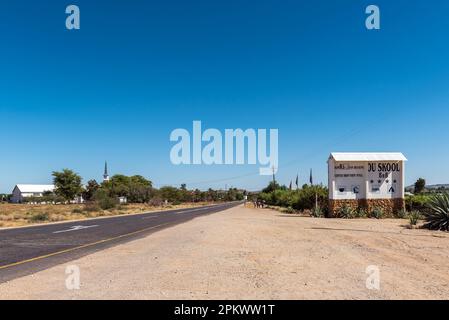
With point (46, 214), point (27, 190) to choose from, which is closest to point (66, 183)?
point (27, 190)

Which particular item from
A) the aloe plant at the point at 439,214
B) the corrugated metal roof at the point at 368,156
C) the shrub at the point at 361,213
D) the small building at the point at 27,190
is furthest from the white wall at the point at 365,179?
the small building at the point at 27,190

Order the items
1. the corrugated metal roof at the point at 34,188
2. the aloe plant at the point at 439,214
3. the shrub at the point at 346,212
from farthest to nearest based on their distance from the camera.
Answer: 1. the corrugated metal roof at the point at 34,188
2. the shrub at the point at 346,212
3. the aloe plant at the point at 439,214

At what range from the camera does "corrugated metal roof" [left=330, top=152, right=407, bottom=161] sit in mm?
30203

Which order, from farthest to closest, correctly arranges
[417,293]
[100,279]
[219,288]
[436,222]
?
[436,222] → [100,279] → [219,288] → [417,293]

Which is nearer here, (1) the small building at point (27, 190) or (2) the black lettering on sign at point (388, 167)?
(2) the black lettering on sign at point (388, 167)

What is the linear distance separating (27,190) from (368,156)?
144 m

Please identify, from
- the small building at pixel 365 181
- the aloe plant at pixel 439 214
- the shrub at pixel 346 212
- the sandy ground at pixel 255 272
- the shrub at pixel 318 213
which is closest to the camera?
the sandy ground at pixel 255 272

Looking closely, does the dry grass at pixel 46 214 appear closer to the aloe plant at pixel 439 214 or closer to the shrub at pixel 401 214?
the aloe plant at pixel 439 214

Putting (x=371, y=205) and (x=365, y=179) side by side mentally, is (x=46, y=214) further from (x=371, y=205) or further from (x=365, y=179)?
(x=371, y=205)

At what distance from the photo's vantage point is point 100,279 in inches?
345

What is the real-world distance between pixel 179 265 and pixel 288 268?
2.62 metres

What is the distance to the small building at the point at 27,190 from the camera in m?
148
